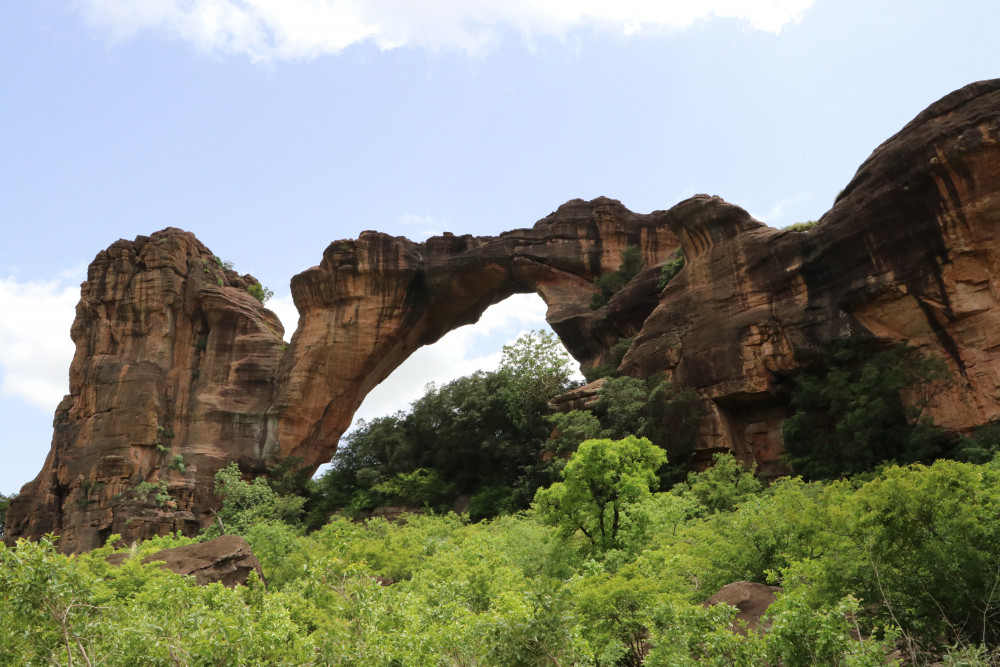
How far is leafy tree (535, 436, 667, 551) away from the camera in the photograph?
15297mm

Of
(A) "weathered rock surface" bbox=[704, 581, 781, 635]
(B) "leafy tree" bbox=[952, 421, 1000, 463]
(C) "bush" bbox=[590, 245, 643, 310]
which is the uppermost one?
(C) "bush" bbox=[590, 245, 643, 310]

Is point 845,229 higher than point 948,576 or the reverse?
higher

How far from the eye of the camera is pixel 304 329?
3694 cm

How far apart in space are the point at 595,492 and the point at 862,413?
8.38 metres

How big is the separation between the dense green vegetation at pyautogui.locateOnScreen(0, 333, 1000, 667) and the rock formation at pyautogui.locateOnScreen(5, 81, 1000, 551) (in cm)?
165

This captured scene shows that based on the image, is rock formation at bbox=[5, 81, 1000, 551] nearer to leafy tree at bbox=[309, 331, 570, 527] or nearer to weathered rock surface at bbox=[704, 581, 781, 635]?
leafy tree at bbox=[309, 331, 570, 527]

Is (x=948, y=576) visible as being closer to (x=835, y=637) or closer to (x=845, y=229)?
(x=835, y=637)

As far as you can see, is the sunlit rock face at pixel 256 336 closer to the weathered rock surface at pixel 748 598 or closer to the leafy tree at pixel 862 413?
the leafy tree at pixel 862 413

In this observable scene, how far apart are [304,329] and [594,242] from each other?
14.6 metres

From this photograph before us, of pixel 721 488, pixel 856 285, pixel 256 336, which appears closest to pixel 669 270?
pixel 856 285

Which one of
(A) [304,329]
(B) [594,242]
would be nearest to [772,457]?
(B) [594,242]

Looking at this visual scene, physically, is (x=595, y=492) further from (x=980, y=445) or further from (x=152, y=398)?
(x=152, y=398)

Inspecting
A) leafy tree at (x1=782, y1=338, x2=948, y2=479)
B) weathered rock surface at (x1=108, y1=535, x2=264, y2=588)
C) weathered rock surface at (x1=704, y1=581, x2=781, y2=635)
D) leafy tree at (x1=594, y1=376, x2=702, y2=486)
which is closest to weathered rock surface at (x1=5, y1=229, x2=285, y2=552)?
weathered rock surface at (x1=108, y1=535, x2=264, y2=588)

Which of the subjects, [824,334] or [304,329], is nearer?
[824,334]
